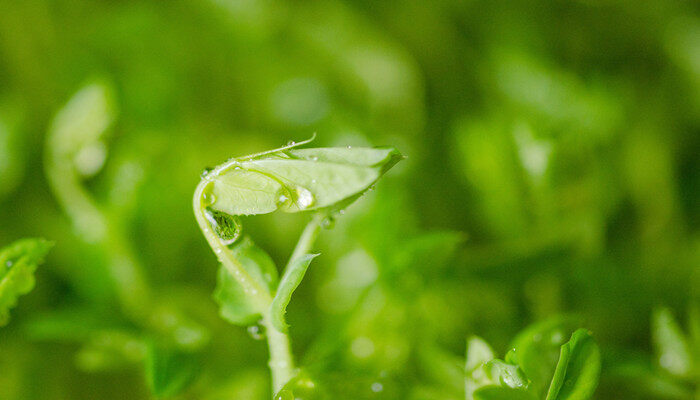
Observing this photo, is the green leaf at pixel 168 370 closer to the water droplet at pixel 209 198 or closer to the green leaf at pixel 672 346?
the water droplet at pixel 209 198

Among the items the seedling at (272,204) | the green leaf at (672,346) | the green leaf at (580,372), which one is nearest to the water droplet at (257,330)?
the seedling at (272,204)

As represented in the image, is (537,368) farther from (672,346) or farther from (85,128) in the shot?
(85,128)

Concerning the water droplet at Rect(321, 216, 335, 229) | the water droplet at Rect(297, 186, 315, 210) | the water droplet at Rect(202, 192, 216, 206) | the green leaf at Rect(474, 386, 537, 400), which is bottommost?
the green leaf at Rect(474, 386, 537, 400)

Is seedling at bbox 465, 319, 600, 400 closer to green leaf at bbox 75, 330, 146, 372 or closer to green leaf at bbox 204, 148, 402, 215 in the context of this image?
green leaf at bbox 204, 148, 402, 215

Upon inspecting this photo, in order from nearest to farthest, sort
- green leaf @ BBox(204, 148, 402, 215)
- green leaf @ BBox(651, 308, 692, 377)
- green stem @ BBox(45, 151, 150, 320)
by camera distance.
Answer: green leaf @ BBox(204, 148, 402, 215)
green leaf @ BBox(651, 308, 692, 377)
green stem @ BBox(45, 151, 150, 320)

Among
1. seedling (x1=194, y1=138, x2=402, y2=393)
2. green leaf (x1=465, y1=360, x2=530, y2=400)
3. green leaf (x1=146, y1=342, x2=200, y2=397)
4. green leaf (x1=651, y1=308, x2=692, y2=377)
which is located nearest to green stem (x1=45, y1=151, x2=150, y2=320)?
green leaf (x1=146, y1=342, x2=200, y2=397)

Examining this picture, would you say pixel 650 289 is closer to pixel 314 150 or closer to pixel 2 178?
pixel 314 150

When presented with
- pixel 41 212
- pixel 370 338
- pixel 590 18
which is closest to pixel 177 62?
pixel 41 212
